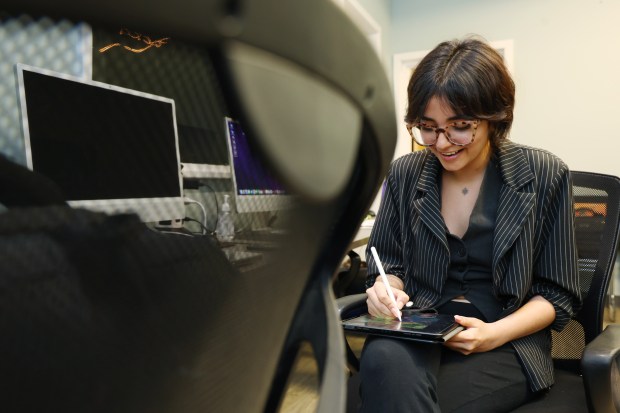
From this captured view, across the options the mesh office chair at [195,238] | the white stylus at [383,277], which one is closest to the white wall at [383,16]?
the white stylus at [383,277]

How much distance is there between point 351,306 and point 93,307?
85 cm

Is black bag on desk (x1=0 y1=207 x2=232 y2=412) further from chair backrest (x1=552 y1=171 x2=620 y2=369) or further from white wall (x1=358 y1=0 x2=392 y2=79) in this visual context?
white wall (x1=358 y1=0 x2=392 y2=79)

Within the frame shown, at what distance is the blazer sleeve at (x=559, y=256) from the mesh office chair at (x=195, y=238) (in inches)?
31.2

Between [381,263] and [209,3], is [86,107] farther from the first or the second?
[381,263]

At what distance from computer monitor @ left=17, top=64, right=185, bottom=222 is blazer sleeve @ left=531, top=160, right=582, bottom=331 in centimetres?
96

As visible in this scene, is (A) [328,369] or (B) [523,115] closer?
(A) [328,369]

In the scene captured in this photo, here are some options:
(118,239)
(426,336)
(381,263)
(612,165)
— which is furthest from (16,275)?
(612,165)

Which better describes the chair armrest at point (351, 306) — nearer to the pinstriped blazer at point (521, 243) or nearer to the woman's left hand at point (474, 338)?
the pinstriped blazer at point (521, 243)

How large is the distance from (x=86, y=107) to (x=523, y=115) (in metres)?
3.73

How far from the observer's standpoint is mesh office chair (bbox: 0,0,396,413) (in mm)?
231

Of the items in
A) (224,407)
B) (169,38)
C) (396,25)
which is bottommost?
(224,407)

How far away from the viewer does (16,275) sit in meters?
0.23

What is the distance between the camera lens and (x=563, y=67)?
340cm

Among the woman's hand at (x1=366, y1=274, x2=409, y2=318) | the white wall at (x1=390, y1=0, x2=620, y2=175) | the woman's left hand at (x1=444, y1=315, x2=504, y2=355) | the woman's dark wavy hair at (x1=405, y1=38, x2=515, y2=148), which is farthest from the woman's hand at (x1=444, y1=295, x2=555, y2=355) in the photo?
the white wall at (x1=390, y1=0, x2=620, y2=175)
